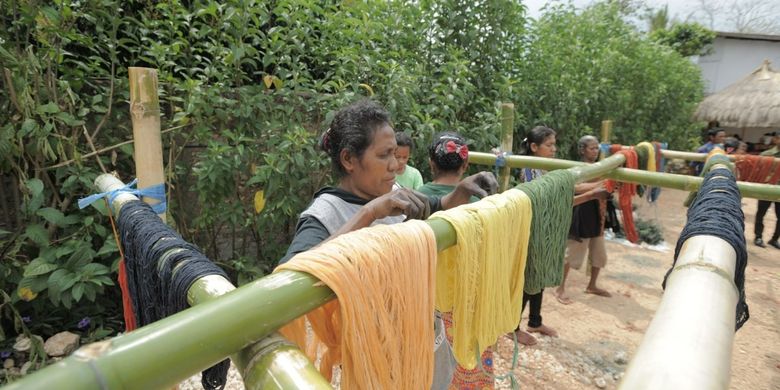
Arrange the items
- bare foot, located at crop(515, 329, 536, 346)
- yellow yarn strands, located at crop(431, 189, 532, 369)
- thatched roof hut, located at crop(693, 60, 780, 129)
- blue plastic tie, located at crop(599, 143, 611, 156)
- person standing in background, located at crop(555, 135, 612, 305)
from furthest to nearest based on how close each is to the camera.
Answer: thatched roof hut, located at crop(693, 60, 780, 129), blue plastic tie, located at crop(599, 143, 611, 156), person standing in background, located at crop(555, 135, 612, 305), bare foot, located at crop(515, 329, 536, 346), yellow yarn strands, located at crop(431, 189, 532, 369)

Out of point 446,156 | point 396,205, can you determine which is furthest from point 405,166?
point 396,205

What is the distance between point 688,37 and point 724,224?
18898mm

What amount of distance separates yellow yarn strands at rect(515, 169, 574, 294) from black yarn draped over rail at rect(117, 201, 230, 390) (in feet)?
3.57

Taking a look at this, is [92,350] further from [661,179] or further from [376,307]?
[661,179]

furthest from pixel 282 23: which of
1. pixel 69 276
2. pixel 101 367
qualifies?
pixel 101 367

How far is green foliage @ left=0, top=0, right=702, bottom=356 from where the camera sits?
2.55 metres

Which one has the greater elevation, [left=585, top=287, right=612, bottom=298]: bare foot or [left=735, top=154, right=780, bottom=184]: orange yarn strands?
[left=735, top=154, right=780, bottom=184]: orange yarn strands

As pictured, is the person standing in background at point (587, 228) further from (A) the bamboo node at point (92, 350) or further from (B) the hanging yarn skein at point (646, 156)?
(A) the bamboo node at point (92, 350)

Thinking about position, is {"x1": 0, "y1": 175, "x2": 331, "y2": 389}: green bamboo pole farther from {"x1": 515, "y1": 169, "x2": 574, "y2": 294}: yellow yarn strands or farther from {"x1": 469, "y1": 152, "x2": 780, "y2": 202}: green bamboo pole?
{"x1": 469, "y1": 152, "x2": 780, "y2": 202}: green bamboo pole

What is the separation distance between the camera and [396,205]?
1157 mm

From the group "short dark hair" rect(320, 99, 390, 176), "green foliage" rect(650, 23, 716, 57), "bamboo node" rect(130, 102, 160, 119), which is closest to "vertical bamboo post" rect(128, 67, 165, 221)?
"bamboo node" rect(130, 102, 160, 119)

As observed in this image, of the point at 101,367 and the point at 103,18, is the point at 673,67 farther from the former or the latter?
the point at 101,367

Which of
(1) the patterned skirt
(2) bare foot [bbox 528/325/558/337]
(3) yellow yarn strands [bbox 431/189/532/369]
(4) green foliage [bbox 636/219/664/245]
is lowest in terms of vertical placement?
(2) bare foot [bbox 528/325/558/337]

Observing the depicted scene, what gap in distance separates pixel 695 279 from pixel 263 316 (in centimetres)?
74
